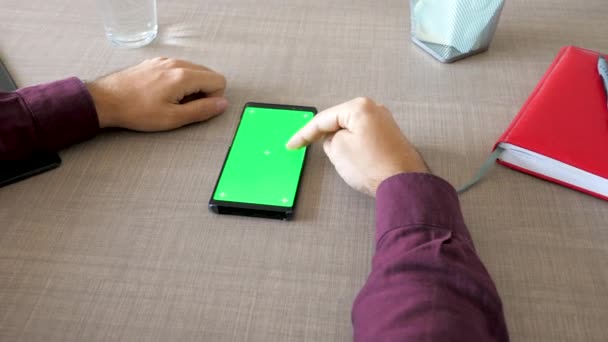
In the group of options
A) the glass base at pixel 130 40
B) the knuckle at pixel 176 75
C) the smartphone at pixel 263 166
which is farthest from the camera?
the glass base at pixel 130 40

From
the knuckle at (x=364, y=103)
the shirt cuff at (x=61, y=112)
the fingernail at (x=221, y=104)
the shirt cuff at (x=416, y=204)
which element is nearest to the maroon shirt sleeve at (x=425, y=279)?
the shirt cuff at (x=416, y=204)

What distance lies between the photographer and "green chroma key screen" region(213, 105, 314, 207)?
693 mm

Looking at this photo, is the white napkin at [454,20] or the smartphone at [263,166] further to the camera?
the white napkin at [454,20]

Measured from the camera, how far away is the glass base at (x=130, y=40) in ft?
2.97

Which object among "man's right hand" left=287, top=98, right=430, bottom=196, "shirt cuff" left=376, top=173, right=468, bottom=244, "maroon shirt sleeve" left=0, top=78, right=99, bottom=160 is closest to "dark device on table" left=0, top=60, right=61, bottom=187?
"maroon shirt sleeve" left=0, top=78, right=99, bottom=160

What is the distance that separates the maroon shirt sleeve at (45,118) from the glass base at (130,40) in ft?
0.51

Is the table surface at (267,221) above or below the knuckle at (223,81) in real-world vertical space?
below

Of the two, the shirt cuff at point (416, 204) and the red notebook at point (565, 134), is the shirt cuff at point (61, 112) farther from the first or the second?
the red notebook at point (565, 134)

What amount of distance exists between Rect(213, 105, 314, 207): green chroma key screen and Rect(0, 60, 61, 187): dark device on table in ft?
0.76

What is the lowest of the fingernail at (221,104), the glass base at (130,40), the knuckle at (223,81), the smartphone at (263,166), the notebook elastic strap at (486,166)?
the notebook elastic strap at (486,166)

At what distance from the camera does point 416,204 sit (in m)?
0.63

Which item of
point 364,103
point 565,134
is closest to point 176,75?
point 364,103

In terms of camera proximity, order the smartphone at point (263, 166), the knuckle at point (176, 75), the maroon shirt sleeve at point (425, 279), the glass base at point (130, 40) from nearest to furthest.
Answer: the maroon shirt sleeve at point (425, 279), the smartphone at point (263, 166), the knuckle at point (176, 75), the glass base at point (130, 40)

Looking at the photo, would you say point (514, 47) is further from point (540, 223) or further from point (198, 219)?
point (198, 219)
